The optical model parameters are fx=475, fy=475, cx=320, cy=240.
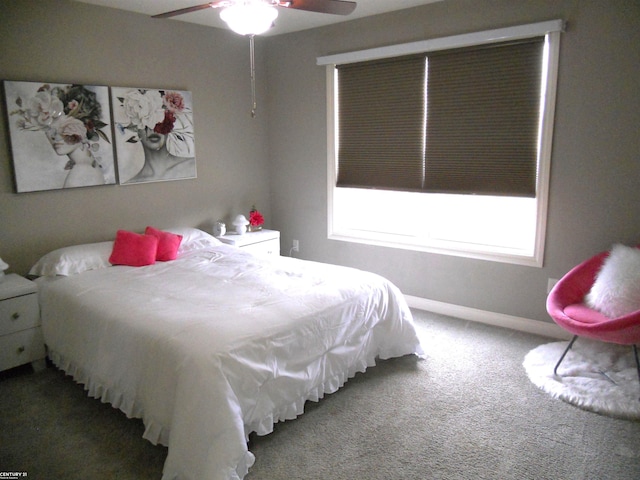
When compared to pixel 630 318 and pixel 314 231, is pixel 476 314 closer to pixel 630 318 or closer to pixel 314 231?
pixel 630 318

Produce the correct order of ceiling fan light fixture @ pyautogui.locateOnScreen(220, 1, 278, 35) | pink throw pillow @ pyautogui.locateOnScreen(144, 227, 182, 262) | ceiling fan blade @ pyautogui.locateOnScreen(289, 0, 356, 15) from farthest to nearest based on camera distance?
pink throw pillow @ pyautogui.locateOnScreen(144, 227, 182, 262)
ceiling fan blade @ pyautogui.locateOnScreen(289, 0, 356, 15)
ceiling fan light fixture @ pyautogui.locateOnScreen(220, 1, 278, 35)

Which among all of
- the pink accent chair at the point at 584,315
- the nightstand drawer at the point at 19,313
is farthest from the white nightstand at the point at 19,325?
the pink accent chair at the point at 584,315

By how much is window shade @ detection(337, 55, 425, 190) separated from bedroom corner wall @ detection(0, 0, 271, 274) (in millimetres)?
1068

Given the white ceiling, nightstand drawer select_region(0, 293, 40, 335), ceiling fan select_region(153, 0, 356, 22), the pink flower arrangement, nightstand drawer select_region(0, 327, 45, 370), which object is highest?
the white ceiling

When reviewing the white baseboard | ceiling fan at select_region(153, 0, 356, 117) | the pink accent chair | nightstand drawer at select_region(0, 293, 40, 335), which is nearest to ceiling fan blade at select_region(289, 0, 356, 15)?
ceiling fan at select_region(153, 0, 356, 117)

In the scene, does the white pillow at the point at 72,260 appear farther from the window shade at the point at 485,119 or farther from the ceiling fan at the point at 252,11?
the window shade at the point at 485,119

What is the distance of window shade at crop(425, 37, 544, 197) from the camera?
3492mm

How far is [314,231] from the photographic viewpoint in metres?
5.01

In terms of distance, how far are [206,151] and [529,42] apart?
9.60ft

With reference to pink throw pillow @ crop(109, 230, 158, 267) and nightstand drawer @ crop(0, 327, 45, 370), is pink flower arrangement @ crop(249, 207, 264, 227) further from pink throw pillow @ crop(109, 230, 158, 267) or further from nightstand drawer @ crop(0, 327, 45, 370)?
nightstand drawer @ crop(0, 327, 45, 370)

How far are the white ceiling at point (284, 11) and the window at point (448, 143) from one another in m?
0.32

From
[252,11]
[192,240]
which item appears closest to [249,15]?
[252,11]

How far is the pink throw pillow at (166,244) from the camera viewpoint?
3740 millimetres

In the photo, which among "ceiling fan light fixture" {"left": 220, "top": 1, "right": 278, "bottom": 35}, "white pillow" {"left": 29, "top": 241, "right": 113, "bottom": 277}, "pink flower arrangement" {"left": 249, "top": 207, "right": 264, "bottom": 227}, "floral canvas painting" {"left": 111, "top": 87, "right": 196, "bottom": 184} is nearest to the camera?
"ceiling fan light fixture" {"left": 220, "top": 1, "right": 278, "bottom": 35}
